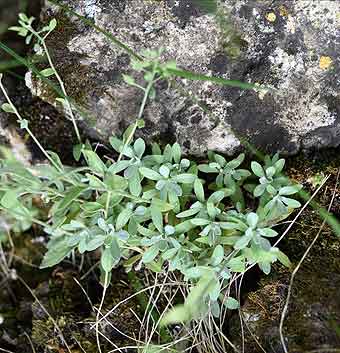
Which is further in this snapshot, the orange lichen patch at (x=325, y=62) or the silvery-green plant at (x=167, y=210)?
the orange lichen patch at (x=325, y=62)

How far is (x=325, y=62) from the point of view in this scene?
2061mm

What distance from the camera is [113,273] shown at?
239cm

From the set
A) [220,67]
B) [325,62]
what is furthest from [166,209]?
[325,62]

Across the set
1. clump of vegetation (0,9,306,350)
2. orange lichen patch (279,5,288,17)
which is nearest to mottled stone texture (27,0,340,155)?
orange lichen patch (279,5,288,17)

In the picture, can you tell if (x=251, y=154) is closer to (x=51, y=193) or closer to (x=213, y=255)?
(x=213, y=255)

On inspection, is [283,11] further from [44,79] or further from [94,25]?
[44,79]

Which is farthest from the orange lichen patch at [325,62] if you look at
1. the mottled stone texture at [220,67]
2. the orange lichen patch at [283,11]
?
the orange lichen patch at [283,11]

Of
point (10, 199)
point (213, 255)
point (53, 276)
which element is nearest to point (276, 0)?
point (213, 255)

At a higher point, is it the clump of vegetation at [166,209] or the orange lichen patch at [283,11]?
the orange lichen patch at [283,11]

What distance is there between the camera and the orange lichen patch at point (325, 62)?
2.06 metres

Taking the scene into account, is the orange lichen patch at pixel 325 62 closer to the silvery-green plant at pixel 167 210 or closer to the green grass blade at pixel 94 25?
the silvery-green plant at pixel 167 210

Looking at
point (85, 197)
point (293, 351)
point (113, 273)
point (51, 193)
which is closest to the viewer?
point (293, 351)

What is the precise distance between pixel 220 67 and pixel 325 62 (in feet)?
1.20

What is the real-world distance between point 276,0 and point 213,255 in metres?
0.91
